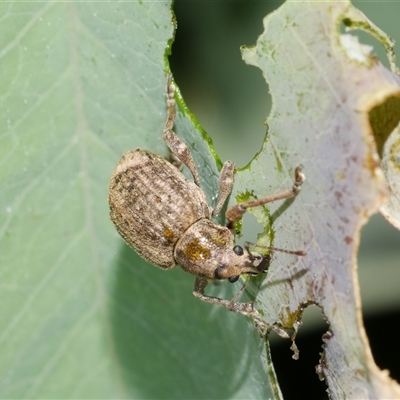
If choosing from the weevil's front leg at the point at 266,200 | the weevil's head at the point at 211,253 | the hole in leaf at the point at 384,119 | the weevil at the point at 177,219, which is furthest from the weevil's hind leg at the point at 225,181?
the hole in leaf at the point at 384,119

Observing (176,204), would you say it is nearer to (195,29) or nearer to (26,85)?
(26,85)

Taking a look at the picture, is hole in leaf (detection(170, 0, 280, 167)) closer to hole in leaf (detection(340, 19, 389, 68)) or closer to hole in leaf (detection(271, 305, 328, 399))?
hole in leaf (detection(340, 19, 389, 68))

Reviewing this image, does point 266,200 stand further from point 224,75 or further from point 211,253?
point 224,75

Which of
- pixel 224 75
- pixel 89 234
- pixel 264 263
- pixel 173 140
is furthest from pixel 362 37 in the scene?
pixel 224 75

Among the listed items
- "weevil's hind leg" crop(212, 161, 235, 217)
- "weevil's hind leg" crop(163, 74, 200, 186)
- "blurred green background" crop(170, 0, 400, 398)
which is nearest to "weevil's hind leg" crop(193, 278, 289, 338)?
"weevil's hind leg" crop(212, 161, 235, 217)

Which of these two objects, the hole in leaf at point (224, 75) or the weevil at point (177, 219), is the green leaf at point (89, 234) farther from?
the hole in leaf at point (224, 75)

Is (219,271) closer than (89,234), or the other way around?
(89,234)

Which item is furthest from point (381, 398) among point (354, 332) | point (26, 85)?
point (26, 85)
